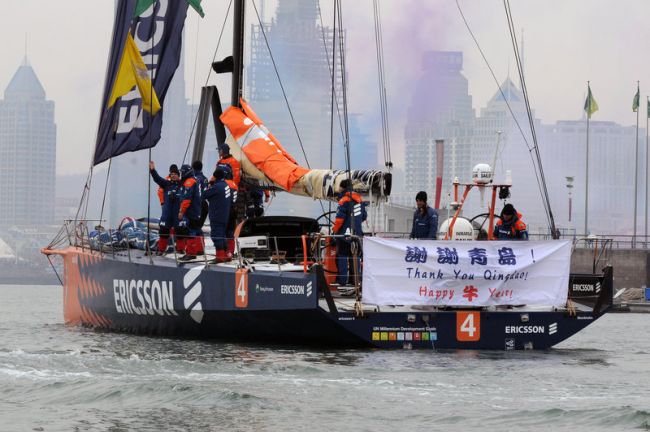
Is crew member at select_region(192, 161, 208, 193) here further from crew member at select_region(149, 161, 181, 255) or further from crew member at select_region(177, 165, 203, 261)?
crew member at select_region(149, 161, 181, 255)

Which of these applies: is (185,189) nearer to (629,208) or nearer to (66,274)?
(66,274)

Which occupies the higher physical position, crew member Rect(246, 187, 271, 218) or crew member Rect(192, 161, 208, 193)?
crew member Rect(192, 161, 208, 193)

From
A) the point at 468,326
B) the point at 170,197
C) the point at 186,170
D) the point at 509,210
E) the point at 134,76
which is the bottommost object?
the point at 468,326

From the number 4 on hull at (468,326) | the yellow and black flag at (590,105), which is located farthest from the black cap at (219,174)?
the yellow and black flag at (590,105)

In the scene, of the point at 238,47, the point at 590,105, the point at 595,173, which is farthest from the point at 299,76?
the point at 595,173

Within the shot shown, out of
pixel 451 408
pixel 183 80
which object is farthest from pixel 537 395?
pixel 183 80

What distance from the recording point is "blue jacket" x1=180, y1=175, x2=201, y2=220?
66.6ft

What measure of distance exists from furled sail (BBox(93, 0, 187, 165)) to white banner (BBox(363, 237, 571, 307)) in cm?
597

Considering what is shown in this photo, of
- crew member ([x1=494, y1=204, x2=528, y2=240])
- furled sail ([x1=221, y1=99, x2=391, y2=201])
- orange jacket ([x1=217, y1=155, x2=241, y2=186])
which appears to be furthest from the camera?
orange jacket ([x1=217, y1=155, x2=241, y2=186])

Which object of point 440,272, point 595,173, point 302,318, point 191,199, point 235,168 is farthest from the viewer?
point 595,173

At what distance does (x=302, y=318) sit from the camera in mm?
17344

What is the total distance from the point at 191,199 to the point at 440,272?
4444 mm

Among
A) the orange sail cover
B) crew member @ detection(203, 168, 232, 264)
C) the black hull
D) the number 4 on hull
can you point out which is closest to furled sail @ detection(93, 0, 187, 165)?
the orange sail cover

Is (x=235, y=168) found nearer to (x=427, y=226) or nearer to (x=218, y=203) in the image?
(x=218, y=203)
